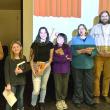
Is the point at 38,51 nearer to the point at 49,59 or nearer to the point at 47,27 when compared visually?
the point at 49,59

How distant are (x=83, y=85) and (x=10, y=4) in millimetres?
4128

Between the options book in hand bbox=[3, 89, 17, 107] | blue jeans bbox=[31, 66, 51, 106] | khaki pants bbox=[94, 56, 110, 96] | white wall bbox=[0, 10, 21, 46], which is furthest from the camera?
white wall bbox=[0, 10, 21, 46]

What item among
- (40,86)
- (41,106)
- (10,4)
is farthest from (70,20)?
(10,4)

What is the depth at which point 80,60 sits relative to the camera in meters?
3.93

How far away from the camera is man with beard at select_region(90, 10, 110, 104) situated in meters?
3.97

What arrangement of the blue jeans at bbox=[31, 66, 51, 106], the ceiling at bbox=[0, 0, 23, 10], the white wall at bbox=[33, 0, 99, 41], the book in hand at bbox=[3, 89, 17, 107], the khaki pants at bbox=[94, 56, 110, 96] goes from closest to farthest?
the book in hand at bbox=[3, 89, 17, 107], the blue jeans at bbox=[31, 66, 51, 106], the khaki pants at bbox=[94, 56, 110, 96], the white wall at bbox=[33, 0, 99, 41], the ceiling at bbox=[0, 0, 23, 10]

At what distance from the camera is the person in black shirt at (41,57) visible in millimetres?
3794

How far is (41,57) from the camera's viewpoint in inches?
150

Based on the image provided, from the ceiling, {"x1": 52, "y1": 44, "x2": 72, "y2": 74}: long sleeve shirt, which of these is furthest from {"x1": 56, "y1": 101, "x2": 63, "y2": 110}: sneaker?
the ceiling

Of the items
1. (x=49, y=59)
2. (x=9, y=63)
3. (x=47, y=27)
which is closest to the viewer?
(x=9, y=63)

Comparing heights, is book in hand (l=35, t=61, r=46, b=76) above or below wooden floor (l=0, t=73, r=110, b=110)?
above

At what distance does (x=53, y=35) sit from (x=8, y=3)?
11.7 feet

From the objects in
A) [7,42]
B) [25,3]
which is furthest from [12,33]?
[25,3]

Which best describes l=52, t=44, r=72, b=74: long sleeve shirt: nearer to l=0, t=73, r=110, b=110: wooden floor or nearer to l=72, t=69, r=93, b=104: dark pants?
l=72, t=69, r=93, b=104: dark pants
